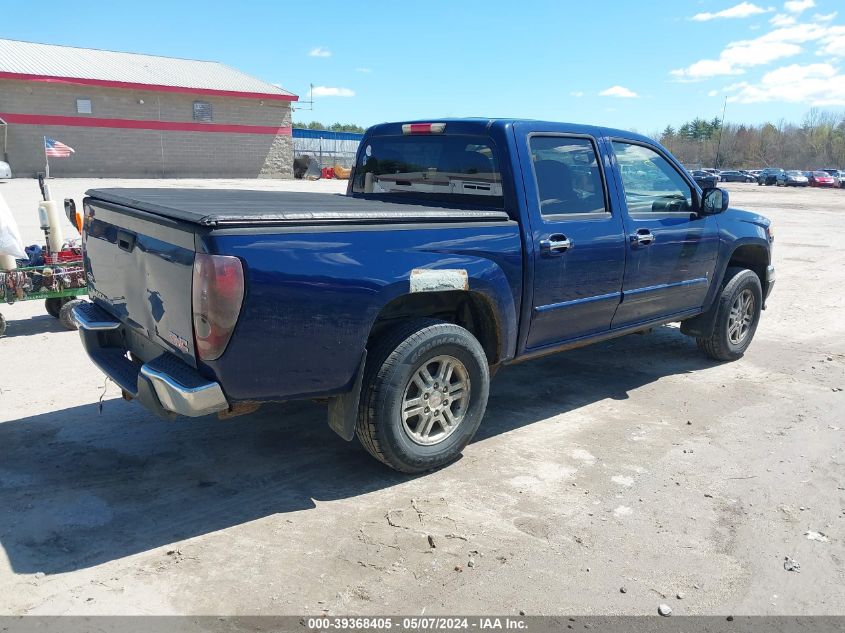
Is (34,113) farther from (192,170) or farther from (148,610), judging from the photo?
(148,610)

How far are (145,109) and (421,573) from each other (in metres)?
34.9

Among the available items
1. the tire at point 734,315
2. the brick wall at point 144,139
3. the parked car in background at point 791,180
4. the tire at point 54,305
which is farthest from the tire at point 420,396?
the parked car in background at point 791,180

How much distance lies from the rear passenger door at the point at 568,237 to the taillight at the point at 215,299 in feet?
6.41

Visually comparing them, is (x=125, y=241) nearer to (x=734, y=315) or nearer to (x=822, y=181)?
(x=734, y=315)

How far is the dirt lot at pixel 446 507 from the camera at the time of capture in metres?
2.97

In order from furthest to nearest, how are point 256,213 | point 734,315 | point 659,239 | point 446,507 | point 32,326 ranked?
1. point 32,326
2. point 734,315
3. point 659,239
4. point 446,507
5. point 256,213

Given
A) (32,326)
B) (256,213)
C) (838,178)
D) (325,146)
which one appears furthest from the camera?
(838,178)

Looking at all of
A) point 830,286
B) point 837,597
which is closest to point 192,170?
point 830,286

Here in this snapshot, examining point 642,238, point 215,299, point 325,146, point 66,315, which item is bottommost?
point 66,315

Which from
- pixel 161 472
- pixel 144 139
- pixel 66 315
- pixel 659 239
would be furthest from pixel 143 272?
pixel 144 139

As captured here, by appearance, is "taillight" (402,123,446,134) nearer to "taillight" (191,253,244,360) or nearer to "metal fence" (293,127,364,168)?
"taillight" (191,253,244,360)

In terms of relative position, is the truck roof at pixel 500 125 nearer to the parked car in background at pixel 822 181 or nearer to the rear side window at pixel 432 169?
the rear side window at pixel 432 169

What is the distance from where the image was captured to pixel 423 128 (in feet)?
16.4

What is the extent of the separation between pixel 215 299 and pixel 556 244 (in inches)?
88.6
